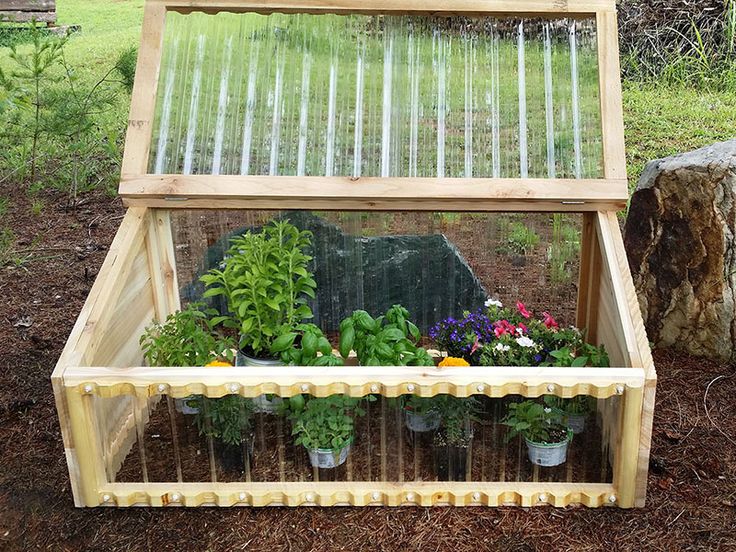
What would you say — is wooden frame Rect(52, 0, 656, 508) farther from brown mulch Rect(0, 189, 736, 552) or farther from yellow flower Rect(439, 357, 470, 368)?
yellow flower Rect(439, 357, 470, 368)

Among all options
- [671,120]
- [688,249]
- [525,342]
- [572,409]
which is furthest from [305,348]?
[671,120]

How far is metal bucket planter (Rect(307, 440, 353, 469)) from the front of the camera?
7.46ft

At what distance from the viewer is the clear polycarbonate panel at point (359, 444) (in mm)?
2219

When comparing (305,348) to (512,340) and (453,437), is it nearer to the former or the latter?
(453,437)

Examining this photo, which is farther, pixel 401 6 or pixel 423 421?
pixel 401 6

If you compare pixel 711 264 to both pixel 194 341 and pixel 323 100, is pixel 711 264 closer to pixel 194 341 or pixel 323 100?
pixel 323 100

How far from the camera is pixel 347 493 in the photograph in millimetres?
2291

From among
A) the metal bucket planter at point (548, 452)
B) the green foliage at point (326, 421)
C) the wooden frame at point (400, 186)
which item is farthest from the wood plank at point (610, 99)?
the green foliage at point (326, 421)

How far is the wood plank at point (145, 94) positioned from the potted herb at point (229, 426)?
93 centimetres

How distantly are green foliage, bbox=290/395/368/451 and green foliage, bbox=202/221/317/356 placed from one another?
15.5 inches

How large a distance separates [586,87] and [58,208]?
353 cm

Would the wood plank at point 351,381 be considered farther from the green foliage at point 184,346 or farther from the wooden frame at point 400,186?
the wooden frame at point 400,186

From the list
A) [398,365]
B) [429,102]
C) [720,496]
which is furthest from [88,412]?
[720,496]

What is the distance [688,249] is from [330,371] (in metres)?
1.77
